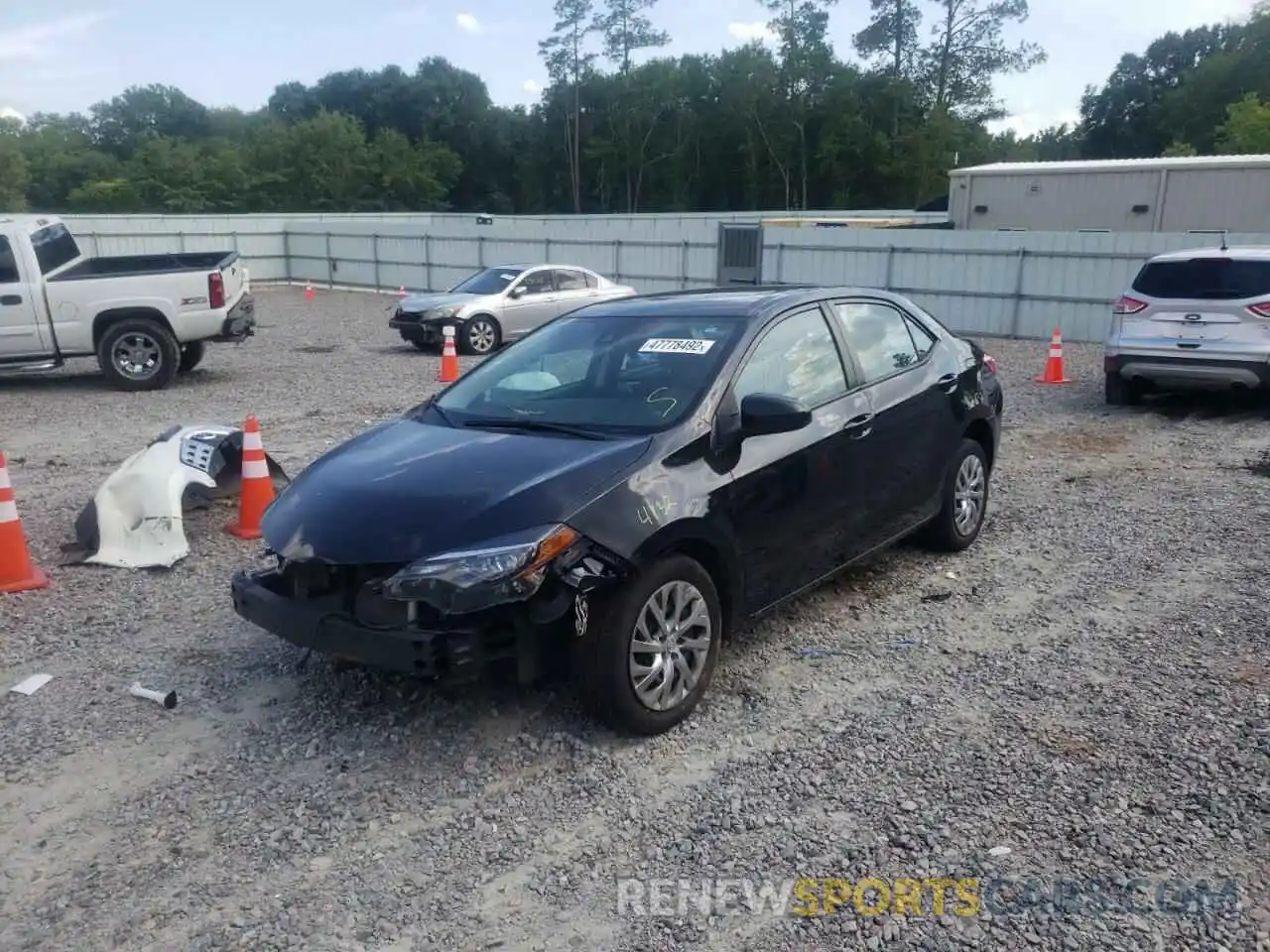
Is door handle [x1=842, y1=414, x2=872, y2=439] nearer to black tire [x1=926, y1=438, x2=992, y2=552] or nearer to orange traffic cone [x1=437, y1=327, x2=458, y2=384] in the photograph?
black tire [x1=926, y1=438, x2=992, y2=552]

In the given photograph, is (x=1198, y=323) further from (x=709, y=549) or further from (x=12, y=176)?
(x=12, y=176)

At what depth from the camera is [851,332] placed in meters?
5.46

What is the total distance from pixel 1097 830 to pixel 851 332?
2776mm

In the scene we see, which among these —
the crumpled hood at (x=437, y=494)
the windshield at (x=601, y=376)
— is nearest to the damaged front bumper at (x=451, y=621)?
the crumpled hood at (x=437, y=494)

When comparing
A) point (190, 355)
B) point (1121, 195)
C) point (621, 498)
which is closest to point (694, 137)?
point (1121, 195)

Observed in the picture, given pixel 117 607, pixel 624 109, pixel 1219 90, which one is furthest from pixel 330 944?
pixel 1219 90

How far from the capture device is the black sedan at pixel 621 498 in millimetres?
3777

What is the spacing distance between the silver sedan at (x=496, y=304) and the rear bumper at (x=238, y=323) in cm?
303

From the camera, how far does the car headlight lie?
3.66 metres

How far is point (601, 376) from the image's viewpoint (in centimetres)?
495

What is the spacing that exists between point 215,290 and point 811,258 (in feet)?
37.3

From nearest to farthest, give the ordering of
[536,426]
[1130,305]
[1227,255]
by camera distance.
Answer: [536,426], [1227,255], [1130,305]

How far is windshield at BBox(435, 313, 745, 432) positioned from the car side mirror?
0.79 feet

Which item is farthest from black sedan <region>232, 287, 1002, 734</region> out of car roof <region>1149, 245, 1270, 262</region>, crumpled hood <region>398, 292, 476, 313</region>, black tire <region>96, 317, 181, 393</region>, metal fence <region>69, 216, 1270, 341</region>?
metal fence <region>69, 216, 1270, 341</region>
